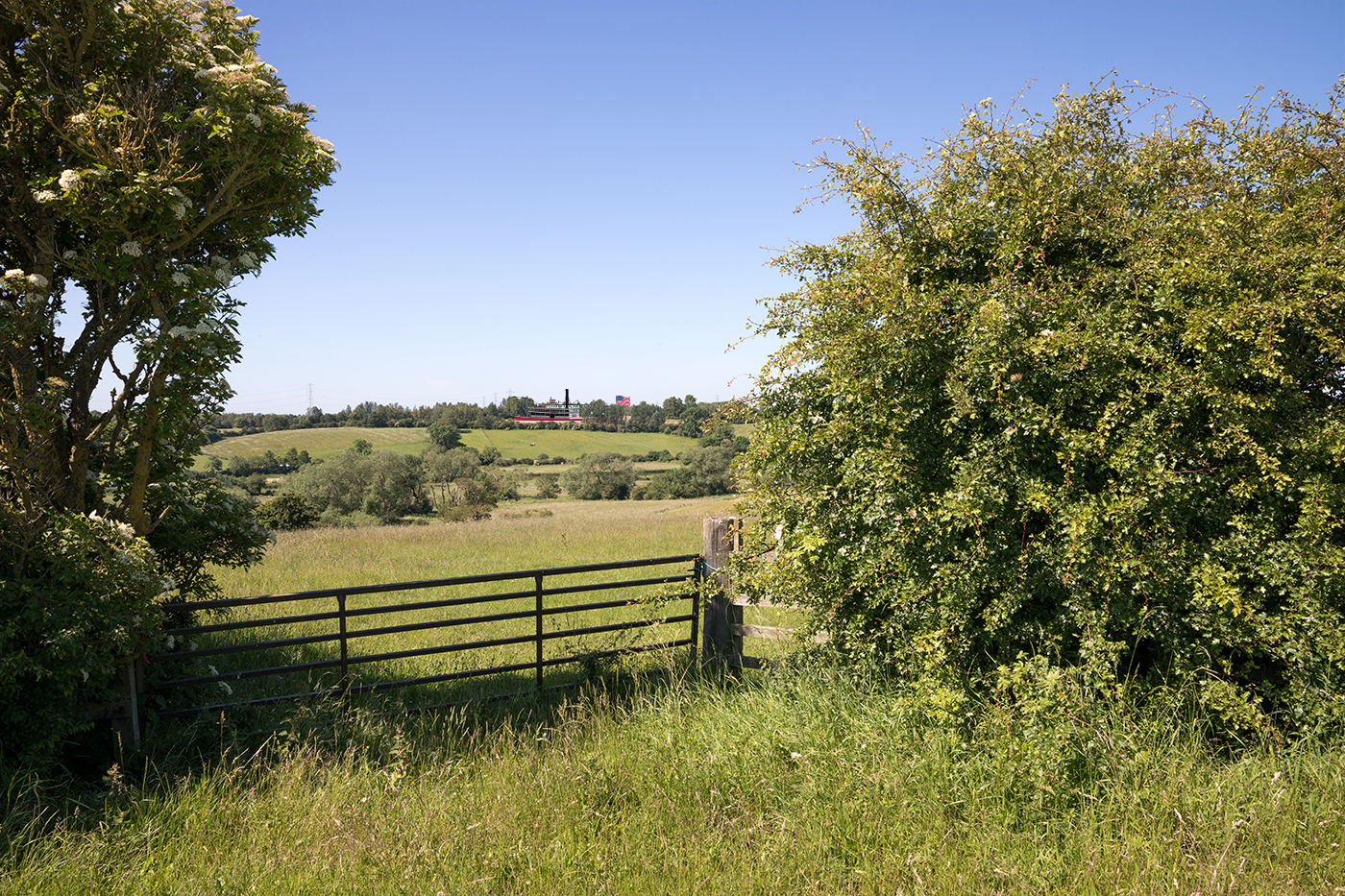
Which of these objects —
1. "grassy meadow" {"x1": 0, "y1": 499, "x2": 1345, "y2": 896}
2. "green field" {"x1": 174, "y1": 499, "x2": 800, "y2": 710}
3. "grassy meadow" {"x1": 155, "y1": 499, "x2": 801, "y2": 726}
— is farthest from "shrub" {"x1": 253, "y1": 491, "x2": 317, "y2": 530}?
"grassy meadow" {"x1": 0, "y1": 499, "x2": 1345, "y2": 896}

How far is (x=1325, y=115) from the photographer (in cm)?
529

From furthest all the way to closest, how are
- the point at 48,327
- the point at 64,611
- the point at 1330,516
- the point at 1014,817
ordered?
the point at 48,327
the point at 64,611
the point at 1330,516
the point at 1014,817

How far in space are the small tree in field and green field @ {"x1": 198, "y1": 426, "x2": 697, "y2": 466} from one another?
72.3m

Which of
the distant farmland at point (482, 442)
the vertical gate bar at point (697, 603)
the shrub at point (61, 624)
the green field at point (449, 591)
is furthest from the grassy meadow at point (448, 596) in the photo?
the distant farmland at point (482, 442)

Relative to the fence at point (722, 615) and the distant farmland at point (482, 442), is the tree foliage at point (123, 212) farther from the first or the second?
the distant farmland at point (482, 442)

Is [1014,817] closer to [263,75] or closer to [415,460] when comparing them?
[263,75]

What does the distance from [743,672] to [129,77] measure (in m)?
7.25

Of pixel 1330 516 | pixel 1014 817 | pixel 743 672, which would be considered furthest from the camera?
pixel 743 672

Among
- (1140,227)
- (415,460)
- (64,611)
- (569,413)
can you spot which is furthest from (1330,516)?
(569,413)

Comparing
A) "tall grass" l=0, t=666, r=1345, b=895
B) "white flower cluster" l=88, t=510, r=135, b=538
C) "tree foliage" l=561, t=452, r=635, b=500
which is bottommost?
"tree foliage" l=561, t=452, r=635, b=500

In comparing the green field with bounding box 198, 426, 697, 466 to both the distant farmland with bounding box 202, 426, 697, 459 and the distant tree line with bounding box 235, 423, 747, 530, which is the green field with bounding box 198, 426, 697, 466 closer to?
the distant farmland with bounding box 202, 426, 697, 459

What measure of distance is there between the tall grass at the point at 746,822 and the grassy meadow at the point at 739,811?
0.05 ft

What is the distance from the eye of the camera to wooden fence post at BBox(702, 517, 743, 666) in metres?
7.39

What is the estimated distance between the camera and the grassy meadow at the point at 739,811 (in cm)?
353
